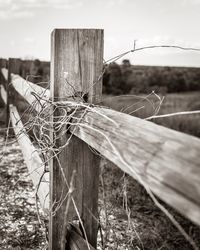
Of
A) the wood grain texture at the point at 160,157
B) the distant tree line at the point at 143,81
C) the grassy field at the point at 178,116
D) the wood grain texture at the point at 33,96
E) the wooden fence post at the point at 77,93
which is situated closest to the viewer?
the wood grain texture at the point at 160,157

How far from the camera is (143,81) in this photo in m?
13.5

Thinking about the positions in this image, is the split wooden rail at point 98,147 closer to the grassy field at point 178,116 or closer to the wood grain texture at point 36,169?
the wood grain texture at point 36,169

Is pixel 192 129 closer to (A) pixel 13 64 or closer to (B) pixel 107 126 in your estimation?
(A) pixel 13 64

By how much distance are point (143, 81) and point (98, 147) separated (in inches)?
508

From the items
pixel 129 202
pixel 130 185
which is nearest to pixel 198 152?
pixel 129 202

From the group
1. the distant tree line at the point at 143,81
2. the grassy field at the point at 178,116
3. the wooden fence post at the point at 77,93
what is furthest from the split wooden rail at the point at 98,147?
the distant tree line at the point at 143,81

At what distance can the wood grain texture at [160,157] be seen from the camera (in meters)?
0.51

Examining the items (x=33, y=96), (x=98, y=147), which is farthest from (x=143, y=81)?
(x=98, y=147)

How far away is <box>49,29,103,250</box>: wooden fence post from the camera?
4.16ft

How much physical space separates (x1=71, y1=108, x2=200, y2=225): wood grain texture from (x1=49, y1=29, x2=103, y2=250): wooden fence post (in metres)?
0.46

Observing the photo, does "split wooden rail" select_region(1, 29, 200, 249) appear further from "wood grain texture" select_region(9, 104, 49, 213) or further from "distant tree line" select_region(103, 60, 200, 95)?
"distant tree line" select_region(103, 60, 200, 95)

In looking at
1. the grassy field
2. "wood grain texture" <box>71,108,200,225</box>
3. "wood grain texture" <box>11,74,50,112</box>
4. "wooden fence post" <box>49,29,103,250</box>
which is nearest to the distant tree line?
the grassy field

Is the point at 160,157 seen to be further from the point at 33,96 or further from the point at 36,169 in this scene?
the point at 33,96

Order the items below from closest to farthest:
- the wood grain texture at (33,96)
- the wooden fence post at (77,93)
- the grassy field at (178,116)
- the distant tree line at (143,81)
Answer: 1. the wooden fence post at (77,93)
2. the wood grain texture at (33,96)
3. the grassy field at (178,116)
4. the distant tree line at (143,81)
